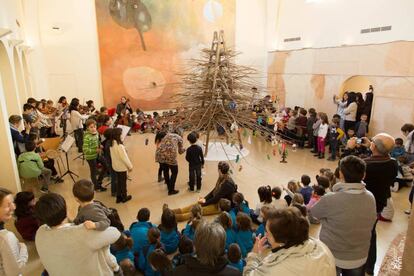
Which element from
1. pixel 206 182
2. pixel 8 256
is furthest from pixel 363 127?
pixel 8 256

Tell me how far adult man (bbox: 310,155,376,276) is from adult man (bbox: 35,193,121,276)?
1758 millimetres

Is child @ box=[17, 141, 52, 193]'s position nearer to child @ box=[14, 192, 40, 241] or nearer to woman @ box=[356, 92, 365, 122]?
child @ box=[14, 192, 40, 241]

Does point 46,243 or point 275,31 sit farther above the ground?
point 275,31

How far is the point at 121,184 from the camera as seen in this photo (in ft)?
18.0

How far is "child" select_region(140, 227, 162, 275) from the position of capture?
3.25 meters

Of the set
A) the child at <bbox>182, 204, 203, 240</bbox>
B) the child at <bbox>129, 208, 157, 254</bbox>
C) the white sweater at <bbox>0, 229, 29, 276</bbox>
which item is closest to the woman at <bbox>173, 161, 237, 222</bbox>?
the child at <bbox>182, 204, 203, 240</bbox>

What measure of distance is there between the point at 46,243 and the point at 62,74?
10.1 meters

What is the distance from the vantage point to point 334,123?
8.05 m

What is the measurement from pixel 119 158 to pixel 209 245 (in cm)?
381

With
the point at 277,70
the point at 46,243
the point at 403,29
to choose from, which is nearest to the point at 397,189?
the point at 403,29

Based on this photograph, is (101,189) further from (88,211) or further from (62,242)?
(62,242)

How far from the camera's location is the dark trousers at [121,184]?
546cm

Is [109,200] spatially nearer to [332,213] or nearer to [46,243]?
[46,243]

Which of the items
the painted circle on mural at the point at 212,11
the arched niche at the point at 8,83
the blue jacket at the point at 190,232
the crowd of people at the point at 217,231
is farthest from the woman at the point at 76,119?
the painted circle on mural at the point at 212,11
